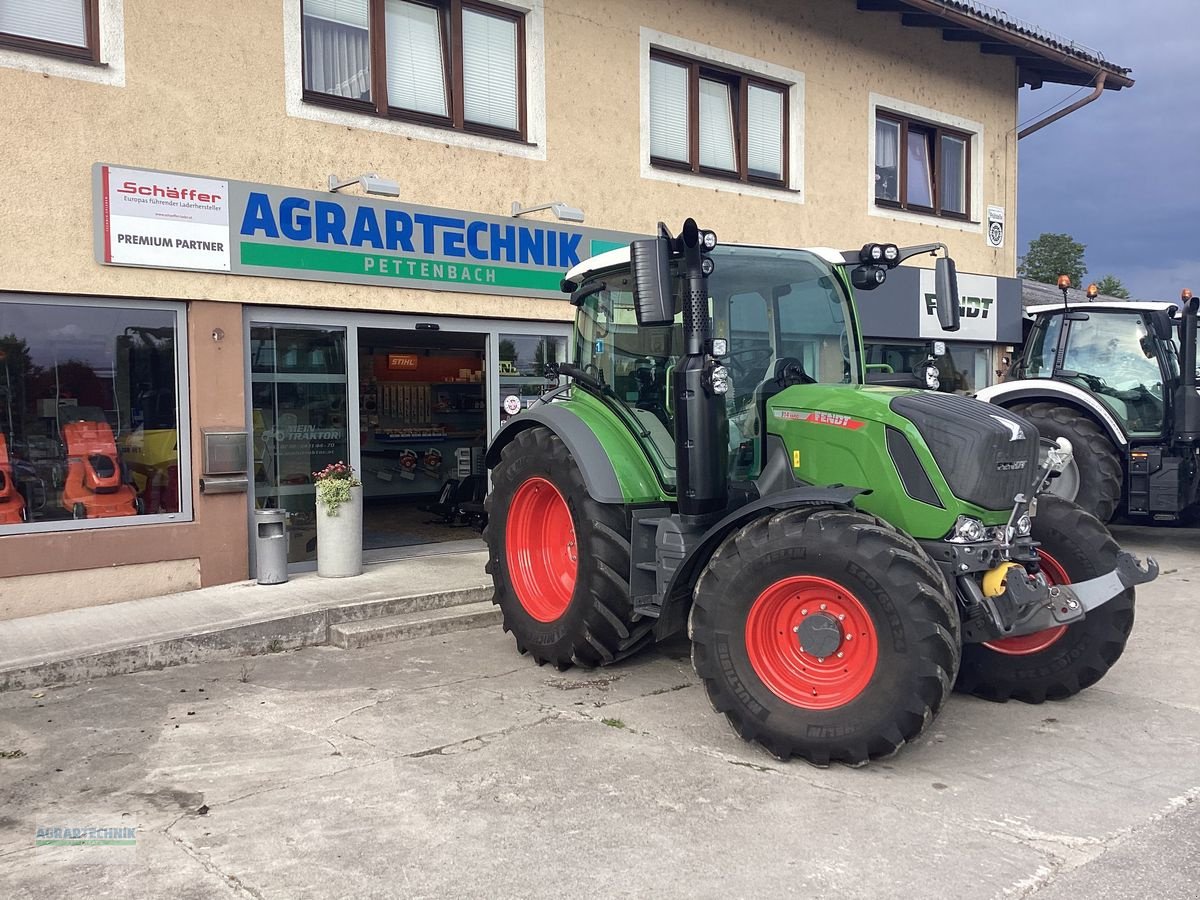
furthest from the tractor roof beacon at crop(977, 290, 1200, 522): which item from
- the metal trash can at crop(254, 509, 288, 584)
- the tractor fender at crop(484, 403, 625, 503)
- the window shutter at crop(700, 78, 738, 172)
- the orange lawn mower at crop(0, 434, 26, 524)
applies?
the orange lawn mower at crop(0, 434, 26, 524)

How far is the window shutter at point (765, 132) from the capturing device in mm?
11008

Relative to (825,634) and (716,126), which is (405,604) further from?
(716,126)

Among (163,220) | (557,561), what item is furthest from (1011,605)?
(163,220)

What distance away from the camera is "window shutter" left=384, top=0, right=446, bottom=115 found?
8.36m

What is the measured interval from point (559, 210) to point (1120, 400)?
539cm

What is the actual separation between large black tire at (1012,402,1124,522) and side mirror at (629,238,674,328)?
578cm

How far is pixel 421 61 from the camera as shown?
8539mm

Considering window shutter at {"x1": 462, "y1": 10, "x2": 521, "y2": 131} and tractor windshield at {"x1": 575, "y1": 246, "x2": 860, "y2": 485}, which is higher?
window shutter at {"x1": 462, "y1": 10, "x2": 521, "y2": 131}

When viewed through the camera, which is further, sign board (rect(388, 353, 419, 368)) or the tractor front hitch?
sign board (rect(388, 353, 419, 368))

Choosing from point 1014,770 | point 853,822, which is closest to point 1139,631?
point 1014,770

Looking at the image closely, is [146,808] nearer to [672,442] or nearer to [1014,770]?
[672,442]

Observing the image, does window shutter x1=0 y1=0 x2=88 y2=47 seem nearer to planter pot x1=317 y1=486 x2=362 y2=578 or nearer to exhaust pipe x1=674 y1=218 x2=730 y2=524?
planter pot x1=317 y1=486 x2=362 y2=578

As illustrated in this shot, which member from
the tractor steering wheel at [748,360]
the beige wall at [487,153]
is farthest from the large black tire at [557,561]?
the beige wall at [487,153]

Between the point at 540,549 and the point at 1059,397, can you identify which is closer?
the point at 540,549
